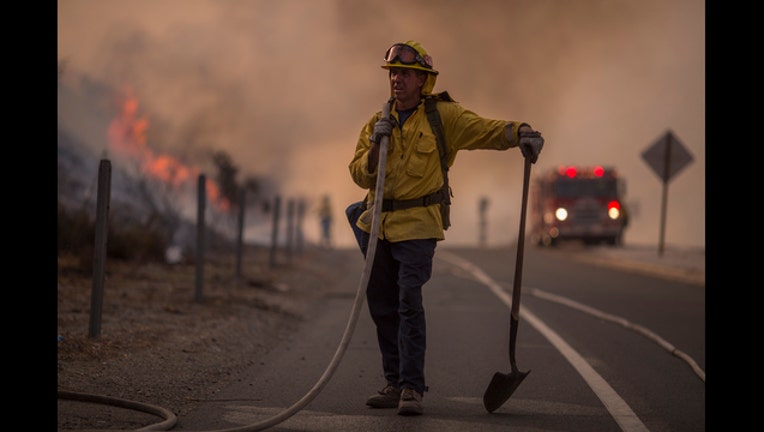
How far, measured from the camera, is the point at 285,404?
6.45 meters

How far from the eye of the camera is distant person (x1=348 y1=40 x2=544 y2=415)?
645 centimetres

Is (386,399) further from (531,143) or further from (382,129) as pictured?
(531,143)

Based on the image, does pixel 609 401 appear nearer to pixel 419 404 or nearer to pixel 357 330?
pixel 419 404

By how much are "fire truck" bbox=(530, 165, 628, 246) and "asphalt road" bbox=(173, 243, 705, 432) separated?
58.5 ft

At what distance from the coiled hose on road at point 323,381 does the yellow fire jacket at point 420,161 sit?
0.17 meters

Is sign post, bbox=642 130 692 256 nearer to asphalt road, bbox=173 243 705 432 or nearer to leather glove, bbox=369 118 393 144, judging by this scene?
asphalt road, bbox=173 243 705 432

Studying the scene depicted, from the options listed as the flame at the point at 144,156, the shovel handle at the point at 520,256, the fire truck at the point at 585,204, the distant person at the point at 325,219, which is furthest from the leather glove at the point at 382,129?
the distant person at the point at 325,219

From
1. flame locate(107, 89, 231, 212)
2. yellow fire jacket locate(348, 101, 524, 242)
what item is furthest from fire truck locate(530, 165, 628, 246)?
yellow fire jacket locate(348, 101, 524, 242)

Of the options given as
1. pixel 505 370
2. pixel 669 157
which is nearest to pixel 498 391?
pixel 505 370

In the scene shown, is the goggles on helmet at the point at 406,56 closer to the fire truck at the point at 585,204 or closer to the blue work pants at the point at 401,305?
the blue work pants at the point at 401,305

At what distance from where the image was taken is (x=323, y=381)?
5809 mm

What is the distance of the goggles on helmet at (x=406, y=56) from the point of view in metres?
6.48
